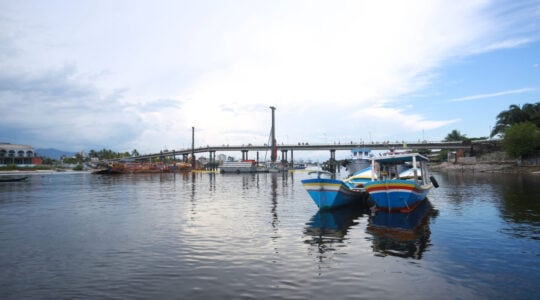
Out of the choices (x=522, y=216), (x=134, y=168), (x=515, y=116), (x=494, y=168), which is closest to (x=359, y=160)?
(x=522, y=216)

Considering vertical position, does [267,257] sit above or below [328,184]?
below

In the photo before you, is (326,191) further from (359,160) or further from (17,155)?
(17,155)

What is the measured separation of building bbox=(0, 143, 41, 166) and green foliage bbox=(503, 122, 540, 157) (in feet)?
660

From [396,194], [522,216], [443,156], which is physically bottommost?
[522,216]

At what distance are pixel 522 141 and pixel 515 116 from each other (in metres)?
34.5

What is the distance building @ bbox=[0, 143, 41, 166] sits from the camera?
541 feet

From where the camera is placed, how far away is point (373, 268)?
41.3 ft

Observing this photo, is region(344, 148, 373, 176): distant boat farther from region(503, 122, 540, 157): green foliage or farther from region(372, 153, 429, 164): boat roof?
region(503, 122, 540, 157): green foliage

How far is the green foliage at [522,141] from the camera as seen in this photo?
87.9m

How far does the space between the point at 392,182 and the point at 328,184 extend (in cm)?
478

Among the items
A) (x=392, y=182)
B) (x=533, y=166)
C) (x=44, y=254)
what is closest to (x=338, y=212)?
(x=392, y=182)

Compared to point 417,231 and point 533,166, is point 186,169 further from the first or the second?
point 417,231

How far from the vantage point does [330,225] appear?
844 inches

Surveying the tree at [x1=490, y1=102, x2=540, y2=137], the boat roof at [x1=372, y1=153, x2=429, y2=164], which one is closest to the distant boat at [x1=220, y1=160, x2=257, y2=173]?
the tree at [x1=490, y1=102, x2=540, y2=137]
